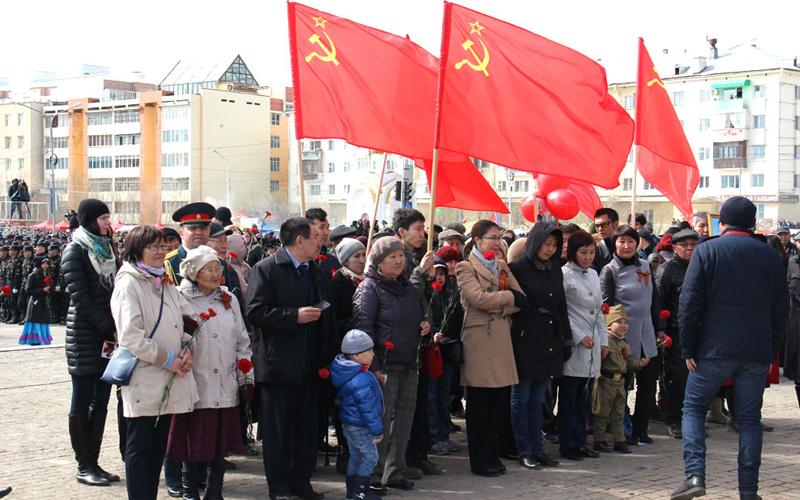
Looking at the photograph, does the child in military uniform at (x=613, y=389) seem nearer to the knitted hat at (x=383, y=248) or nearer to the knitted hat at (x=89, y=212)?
the knitted hat at (x=383, y=248)

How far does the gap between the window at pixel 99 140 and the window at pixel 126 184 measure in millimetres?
4295

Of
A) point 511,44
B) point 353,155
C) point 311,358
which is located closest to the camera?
point 311,358

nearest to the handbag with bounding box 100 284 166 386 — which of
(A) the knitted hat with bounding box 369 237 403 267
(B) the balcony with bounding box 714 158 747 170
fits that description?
(A) the knitted hat with bounding box 369 237 403 267

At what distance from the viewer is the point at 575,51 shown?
945 centimetres

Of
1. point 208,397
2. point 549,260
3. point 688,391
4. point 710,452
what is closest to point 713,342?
point 688,391

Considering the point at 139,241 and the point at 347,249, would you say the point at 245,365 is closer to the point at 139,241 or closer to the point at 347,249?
the point at 139,241

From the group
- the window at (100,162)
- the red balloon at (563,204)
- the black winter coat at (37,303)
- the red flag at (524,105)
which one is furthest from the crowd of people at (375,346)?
the window at (100,162)

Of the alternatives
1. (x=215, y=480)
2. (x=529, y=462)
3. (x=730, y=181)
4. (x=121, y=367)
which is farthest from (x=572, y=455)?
(x=730, y=181)

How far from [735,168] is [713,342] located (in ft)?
249

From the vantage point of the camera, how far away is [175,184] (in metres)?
92.5

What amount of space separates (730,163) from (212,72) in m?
57.1

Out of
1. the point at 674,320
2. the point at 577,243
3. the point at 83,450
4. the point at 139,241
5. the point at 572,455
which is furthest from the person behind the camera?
the point at 674,320

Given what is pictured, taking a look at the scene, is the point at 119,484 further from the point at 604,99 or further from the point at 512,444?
the point at 604,99

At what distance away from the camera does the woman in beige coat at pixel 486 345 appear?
7348 mm
